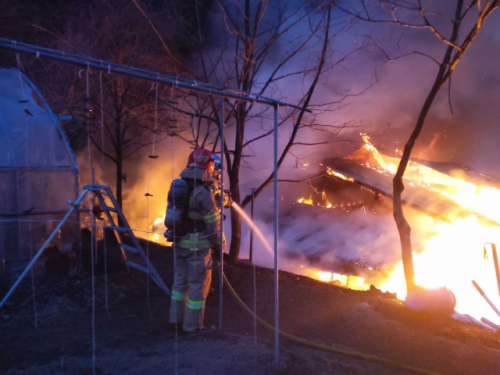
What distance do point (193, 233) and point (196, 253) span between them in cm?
23

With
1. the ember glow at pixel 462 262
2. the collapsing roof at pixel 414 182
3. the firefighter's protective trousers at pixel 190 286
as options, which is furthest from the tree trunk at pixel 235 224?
the collapsing roof at pixel 414 182

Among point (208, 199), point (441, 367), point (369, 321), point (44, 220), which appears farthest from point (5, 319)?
point (441, 367)

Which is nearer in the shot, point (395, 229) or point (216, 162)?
point (216, 162)

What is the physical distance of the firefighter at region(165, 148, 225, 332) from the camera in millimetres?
4582

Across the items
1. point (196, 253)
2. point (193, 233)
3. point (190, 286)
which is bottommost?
point (190, 286)

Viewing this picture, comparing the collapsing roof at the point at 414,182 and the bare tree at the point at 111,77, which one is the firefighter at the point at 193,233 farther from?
the collapsing roof at the point at 414,182

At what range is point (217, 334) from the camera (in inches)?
179

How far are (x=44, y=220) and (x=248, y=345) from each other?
3.83m

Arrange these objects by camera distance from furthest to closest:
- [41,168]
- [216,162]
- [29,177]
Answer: [41,168] < [29,177] < [216,162]

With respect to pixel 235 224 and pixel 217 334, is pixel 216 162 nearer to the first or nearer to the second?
pixel 217 334

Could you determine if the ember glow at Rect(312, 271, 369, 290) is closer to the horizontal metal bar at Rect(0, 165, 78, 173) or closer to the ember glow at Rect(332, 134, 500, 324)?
the ember glow at Rect(332, 134, 500, 324)

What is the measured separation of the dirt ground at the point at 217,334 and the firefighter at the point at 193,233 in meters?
0.33

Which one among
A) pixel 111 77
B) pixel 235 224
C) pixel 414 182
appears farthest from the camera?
pixel 414 182

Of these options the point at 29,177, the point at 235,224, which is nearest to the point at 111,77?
the point at 29,177
